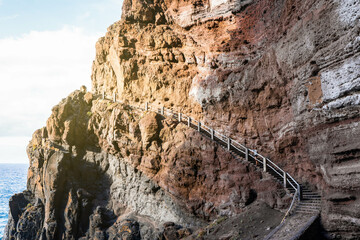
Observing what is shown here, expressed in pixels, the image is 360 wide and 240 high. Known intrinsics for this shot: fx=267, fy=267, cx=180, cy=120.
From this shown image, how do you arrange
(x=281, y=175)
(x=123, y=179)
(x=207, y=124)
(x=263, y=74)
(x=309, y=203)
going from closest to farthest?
(x=309, y=203)
(x=281, y=175)
(x=263, y=74)
(x=207, y=124)
(x=123, y=179)

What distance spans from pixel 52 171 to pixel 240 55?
17.6m

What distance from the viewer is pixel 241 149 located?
1723cm

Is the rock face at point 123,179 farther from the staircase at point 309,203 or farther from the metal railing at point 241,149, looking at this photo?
the staircase at point 309,203

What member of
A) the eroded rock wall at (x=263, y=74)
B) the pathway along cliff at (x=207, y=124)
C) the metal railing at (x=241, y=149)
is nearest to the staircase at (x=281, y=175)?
the metal railing at (x=241, y=149)

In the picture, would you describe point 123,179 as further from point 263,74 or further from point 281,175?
point 263,74

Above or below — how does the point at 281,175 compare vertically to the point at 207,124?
below

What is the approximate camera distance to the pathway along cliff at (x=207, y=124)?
1064cm

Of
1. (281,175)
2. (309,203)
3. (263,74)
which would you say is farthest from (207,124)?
(309,203)

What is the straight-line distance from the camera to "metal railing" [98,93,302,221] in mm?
13373

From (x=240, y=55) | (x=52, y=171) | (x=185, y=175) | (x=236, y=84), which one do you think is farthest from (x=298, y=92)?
(x=52, y=171)

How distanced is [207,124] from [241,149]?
348 centimetres

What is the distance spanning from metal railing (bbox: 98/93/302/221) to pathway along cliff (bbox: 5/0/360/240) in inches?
18.5

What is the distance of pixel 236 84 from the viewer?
58.4 ft

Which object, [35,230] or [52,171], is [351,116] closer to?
[52,171]
